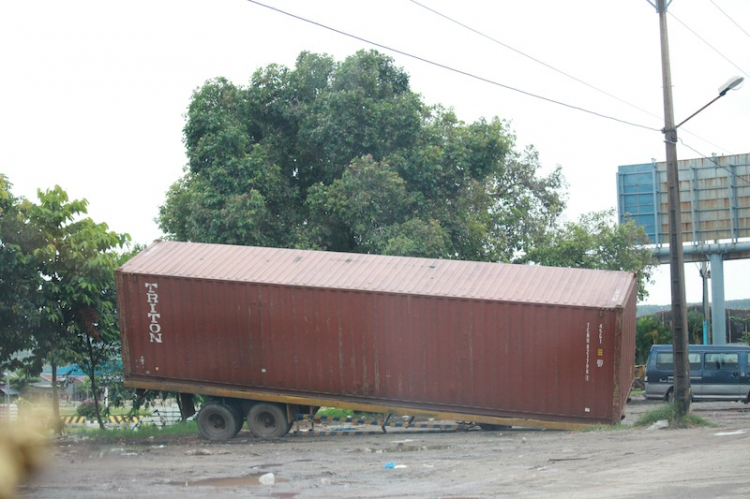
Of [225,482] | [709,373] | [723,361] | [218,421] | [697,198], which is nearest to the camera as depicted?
[225,482]

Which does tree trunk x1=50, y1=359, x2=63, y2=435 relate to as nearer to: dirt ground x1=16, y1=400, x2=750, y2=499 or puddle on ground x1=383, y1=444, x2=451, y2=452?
dirt ground x1=16, y1=400, x2=750, y2=499

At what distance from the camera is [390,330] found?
15000 millimetres

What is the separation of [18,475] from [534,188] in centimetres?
2727

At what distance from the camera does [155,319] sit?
15.7m

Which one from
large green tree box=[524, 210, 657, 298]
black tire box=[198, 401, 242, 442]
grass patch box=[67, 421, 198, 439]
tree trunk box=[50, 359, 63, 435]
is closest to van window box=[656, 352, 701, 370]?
large green tree box=[524, 210, 657, 298]

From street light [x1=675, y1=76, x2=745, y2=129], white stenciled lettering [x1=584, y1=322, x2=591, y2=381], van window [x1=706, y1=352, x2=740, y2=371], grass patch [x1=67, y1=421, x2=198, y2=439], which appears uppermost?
street light [x1=675, y1=76, x2=745, y2=129]

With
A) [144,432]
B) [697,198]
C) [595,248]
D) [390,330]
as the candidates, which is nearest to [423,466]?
[390,330]

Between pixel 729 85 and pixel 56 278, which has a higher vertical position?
pixel 729 85

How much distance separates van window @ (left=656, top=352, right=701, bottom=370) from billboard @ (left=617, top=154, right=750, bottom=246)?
628 inches

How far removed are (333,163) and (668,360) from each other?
1135cm

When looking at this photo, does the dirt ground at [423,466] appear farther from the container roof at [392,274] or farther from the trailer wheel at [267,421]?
Answer: the container roof at [392,274]

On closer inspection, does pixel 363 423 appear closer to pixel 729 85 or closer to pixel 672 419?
pixel 672 419

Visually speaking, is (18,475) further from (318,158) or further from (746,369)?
(746,369)

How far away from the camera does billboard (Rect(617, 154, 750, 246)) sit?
36688 millimetres
